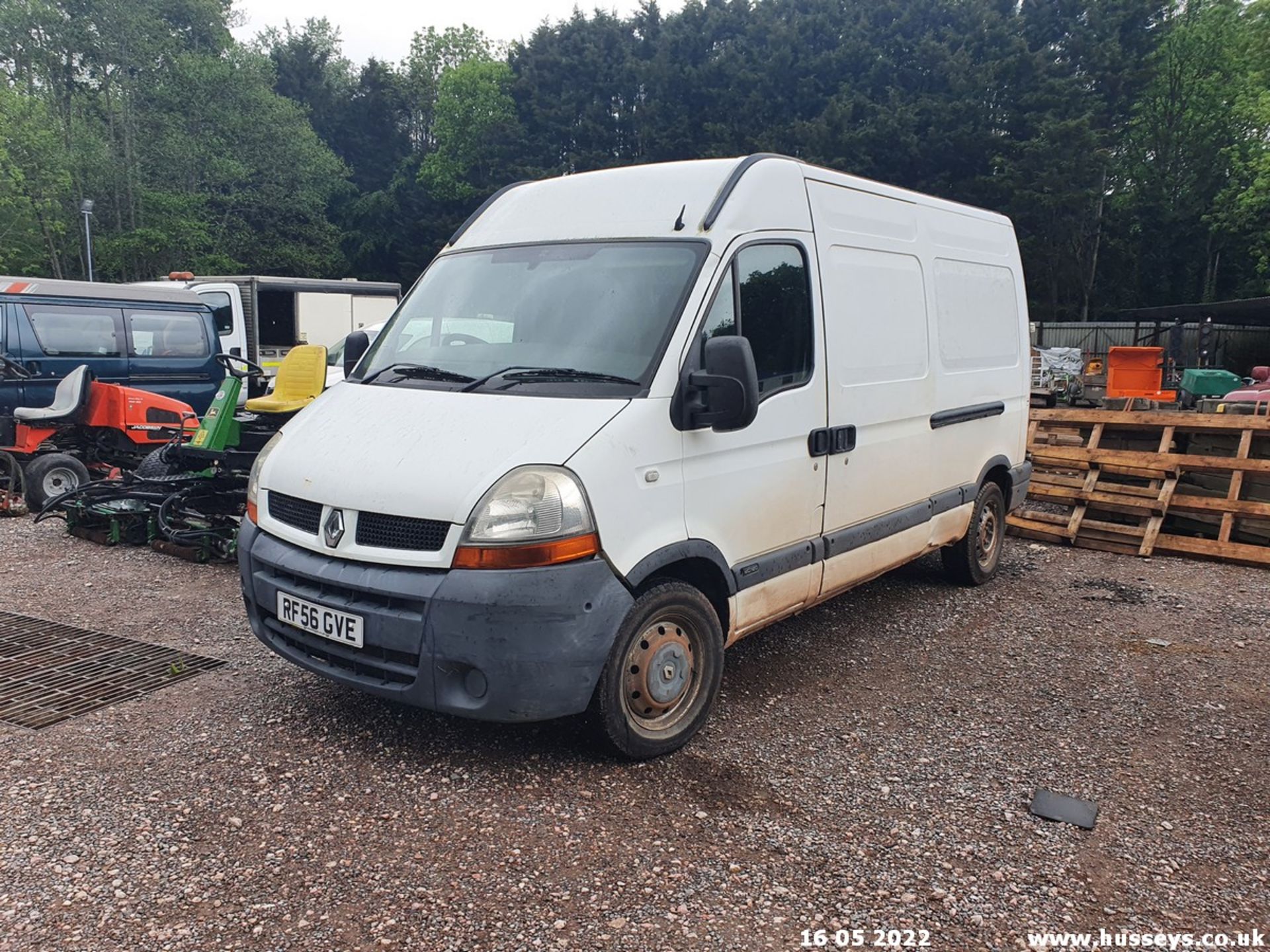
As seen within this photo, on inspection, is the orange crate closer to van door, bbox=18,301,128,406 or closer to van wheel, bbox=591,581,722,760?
van wheel, bbox=591,581,722,760

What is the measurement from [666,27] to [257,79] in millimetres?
20443

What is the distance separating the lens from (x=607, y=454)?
11.5 feet

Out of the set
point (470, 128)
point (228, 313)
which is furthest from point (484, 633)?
point (470, 128)

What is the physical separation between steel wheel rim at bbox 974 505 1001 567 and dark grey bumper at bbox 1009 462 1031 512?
0.79ft

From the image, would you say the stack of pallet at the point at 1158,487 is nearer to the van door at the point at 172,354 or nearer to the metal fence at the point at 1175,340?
the van door at the point at 172,354

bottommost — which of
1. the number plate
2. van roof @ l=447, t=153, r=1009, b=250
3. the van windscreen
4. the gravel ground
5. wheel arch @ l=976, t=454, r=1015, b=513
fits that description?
the gravel ground

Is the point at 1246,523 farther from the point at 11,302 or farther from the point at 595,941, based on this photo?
the point at 11,302

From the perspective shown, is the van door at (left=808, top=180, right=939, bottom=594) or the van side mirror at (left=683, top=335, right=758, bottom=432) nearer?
the van side mirror at (left=683, top=335, right=758, bottom=432)

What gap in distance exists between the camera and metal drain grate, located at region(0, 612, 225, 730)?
4367 mm

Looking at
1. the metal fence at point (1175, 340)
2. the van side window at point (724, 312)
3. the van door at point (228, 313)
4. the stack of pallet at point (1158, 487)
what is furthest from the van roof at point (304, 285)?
the metal fence at point (1175, 340)

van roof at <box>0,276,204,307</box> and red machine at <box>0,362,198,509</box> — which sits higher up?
van roof at <box>0,276,204,307</box>

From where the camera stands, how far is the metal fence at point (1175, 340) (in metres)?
29.2

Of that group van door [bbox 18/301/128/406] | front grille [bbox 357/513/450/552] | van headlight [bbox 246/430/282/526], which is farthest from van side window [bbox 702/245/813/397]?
van door [bbox 18/301/128/406]

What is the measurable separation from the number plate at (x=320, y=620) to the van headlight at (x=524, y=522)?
531 mm
